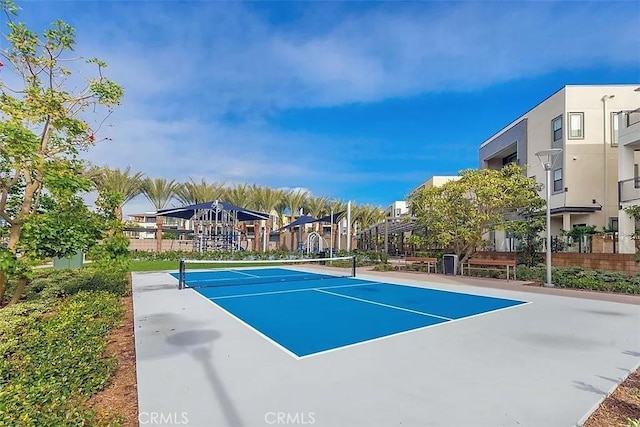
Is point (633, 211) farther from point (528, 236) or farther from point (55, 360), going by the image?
point (55, 360)

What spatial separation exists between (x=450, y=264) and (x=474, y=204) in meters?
2.85

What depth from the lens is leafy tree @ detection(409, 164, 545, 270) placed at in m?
16.3

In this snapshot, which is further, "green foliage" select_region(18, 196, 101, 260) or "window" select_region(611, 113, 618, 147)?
"window" select_region(611, 113, 618, 147)

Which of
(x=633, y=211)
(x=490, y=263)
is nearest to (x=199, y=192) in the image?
(x=490, y=263)

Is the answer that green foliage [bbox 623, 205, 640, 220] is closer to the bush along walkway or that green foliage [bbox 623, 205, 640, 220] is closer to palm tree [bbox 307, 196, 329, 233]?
the bush along walkway

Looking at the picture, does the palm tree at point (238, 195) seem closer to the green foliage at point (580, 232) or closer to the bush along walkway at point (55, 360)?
the green foliage at point (580, 232)

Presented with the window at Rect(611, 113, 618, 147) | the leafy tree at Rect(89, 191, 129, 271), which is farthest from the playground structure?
the window at Rect(611, 113, 618, 147)

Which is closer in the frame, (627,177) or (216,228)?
(627,177)

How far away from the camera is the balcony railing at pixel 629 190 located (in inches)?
617

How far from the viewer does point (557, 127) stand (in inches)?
797

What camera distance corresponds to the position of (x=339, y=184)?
41656 millimetres

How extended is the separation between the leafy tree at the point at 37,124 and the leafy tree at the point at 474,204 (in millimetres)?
13700

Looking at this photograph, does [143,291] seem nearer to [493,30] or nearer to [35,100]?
[35,100]

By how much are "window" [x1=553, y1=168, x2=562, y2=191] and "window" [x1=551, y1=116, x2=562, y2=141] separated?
5.69 ft
